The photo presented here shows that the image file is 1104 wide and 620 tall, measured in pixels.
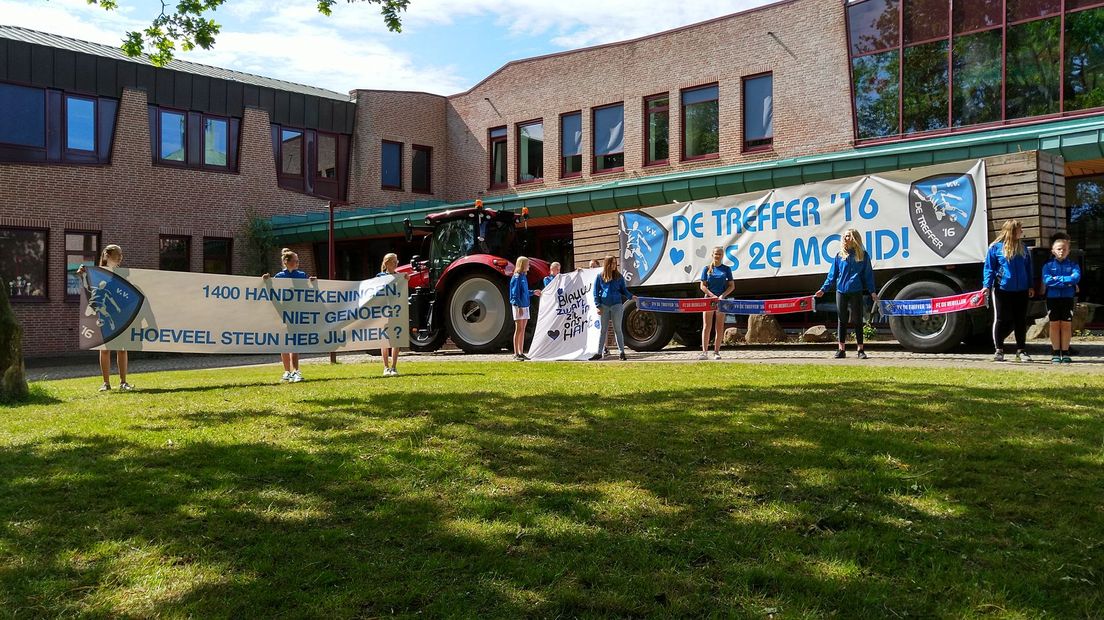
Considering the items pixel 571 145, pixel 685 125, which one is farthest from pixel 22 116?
pixel 685 125

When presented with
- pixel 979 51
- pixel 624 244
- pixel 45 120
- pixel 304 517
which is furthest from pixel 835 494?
pixel 45 120

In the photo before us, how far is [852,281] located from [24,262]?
21464 millimetres

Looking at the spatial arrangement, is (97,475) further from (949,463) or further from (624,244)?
(624,244)

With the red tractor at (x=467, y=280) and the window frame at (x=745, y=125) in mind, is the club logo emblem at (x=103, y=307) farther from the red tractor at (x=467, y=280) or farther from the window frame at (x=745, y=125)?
the window frame at (x=745, y=125)

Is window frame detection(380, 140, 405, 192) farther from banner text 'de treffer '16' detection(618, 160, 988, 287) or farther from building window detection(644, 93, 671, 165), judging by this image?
banner text 'de treffer '16' detection(618, 160, 988, 287)

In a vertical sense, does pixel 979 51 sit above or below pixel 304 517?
above

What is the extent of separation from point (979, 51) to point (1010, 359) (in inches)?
404

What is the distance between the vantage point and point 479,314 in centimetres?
1670

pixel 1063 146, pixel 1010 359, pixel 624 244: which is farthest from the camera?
pixel 624 244

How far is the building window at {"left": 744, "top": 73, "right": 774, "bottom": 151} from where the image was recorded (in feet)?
76.4

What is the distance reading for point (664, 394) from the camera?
308 inches

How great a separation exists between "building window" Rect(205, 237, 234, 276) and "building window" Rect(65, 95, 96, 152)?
4188mm

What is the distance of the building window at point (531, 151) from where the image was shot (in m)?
28.6

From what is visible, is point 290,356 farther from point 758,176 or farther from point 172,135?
point 172,135
